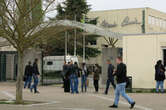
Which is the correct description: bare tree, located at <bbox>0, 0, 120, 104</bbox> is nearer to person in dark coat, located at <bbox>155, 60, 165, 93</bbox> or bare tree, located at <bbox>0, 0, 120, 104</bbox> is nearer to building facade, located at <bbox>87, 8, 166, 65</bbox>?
person in dark coat, located at <bbox>155, 60, 165, 93</bbox>

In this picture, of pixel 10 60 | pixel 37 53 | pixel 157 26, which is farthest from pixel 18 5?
pixel 157 26

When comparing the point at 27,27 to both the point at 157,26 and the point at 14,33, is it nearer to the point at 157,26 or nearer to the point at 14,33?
the point at 14,33

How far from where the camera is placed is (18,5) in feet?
41.6

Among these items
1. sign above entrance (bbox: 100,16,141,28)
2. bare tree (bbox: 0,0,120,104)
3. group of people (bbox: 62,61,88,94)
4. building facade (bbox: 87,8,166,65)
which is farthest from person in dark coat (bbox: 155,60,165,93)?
sign above entrance (bbox: 100,16,141,28)

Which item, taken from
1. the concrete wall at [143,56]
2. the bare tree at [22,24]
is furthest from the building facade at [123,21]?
the bare tree at [22,24]

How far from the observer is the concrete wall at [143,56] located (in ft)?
65.7

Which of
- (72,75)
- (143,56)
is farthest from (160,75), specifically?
(72,75)

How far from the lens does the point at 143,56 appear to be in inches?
801

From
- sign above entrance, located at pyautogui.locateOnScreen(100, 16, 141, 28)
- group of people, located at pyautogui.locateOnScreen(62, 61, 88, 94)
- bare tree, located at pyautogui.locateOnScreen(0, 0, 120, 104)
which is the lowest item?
group of people, located at pyautogui.locateOnScreen(62, 61, 88, 94)

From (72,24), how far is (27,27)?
10307 mm

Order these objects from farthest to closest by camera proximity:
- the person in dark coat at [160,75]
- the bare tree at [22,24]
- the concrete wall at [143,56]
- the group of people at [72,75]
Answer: the concrete wall at [143,56] → the group of people at [72,75] → the person in dark coat at [160,75] → the bare tree at [22,24]

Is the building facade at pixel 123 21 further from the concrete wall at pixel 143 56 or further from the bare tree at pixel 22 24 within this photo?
the bare tree at pixel 22 24

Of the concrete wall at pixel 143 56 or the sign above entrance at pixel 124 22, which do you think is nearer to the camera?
the concrete wall at pixel 143 56

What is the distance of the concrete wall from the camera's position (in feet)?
65.7
